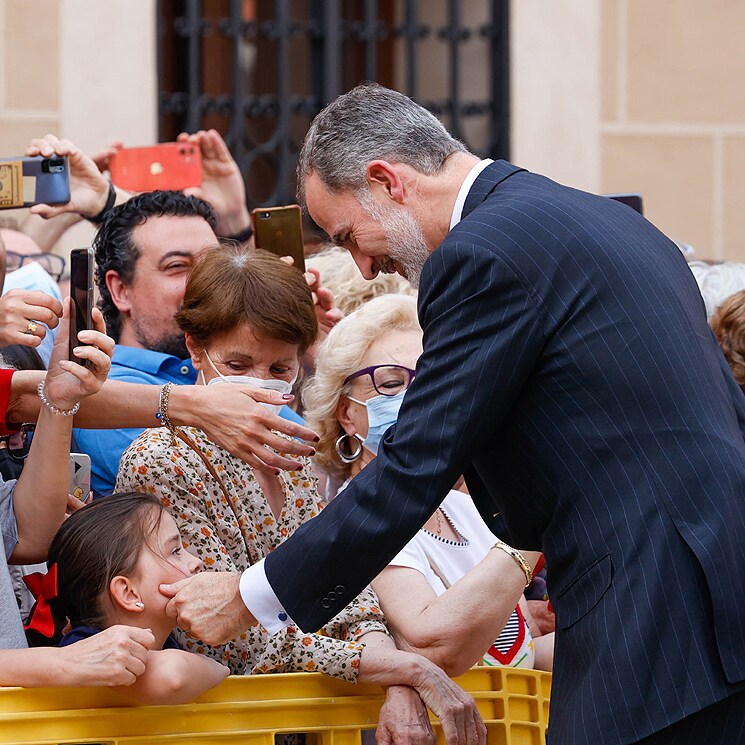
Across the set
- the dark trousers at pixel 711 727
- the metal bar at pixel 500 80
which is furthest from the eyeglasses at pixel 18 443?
the metal bar at pixel 500 80

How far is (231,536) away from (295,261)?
35.7 inches

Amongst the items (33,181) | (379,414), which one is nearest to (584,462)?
(379,414)

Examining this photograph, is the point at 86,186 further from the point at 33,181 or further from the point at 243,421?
the point at 243,421

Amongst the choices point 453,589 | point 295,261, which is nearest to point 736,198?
point 295,261

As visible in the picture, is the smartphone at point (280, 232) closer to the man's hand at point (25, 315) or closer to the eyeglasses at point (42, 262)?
the man's hand at point (25, 315)

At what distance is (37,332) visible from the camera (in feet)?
9.84

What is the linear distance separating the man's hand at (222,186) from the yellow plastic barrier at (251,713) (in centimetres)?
247

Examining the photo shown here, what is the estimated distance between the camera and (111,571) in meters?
2.88

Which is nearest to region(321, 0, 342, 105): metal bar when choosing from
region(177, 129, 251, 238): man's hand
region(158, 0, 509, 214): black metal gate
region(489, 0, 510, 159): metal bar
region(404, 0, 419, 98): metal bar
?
region(158, 0, 509, 214): black metal gate

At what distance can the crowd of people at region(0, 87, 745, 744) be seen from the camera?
8.29 ft

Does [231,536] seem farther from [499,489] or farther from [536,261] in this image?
[536,261]

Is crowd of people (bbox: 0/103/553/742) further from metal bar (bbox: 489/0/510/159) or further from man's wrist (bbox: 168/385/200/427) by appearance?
metal bar (bbox: 489/0/510/159)

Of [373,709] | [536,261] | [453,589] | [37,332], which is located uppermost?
[536,261]

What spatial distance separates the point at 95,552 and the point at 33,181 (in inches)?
48.5
